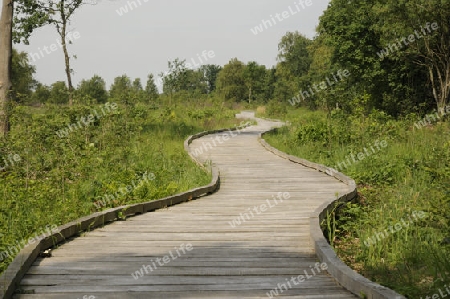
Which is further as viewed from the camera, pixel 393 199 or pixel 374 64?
pixel 374 64

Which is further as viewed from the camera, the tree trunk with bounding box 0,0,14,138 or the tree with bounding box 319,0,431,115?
the tree with bounding box 319,0,431,115

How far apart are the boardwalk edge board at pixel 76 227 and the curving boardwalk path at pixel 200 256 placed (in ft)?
0.39

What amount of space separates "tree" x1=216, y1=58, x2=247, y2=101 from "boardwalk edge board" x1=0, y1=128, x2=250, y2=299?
82.3 meters

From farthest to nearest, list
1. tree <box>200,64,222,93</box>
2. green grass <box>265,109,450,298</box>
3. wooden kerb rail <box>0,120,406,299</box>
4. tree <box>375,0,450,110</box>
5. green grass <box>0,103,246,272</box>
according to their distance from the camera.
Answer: tree <box>200,64,222,93</box>, tree <box>375,0,450,110</box>, green grass <box>0,103,246,272</box>, green grass <box>265,109,450,298</box>, wooden kerb rail <box>0,120,406,299</box>

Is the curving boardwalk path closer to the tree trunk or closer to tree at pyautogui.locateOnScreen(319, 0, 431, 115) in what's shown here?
the tree trunk

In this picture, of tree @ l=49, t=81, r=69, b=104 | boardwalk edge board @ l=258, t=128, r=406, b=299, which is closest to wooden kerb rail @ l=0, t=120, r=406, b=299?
boardwalk edge board @ l=258, t=128, r=406, b=299

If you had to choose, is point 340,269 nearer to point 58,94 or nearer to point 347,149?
point 347,149

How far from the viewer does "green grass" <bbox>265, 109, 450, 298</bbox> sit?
17.7ft

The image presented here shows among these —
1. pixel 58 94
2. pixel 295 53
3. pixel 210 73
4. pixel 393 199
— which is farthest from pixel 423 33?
pixel 210 73

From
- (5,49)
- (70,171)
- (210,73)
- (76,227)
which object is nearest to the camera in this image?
(76,227)

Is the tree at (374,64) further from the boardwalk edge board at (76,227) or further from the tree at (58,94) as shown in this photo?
the boardwalk edge board at (76,227)

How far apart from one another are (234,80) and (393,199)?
8811 centimetres

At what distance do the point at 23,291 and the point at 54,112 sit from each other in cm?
1015

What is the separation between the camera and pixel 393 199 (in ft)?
27.0
